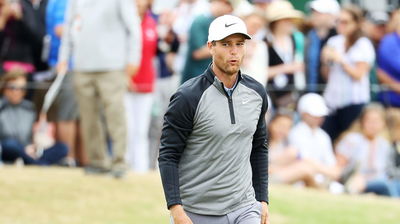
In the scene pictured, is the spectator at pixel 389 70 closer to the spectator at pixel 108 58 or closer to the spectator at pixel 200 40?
the spectator at pixel 200 40

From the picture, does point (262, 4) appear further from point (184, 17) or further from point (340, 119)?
point (184, 17)

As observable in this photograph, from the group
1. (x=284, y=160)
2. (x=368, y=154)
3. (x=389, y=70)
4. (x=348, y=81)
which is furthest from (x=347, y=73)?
(x=284, y=160)

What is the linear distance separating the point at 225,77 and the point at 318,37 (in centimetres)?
908

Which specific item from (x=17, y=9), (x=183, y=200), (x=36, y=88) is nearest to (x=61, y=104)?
(x=36, y=88)

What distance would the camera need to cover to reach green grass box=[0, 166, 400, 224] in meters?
12.0

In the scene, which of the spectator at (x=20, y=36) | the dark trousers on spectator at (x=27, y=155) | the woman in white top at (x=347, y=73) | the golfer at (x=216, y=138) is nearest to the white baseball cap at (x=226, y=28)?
the golfer at (x=216, y=138)

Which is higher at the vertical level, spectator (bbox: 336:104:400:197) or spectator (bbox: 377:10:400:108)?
spectator (bbox: 377:10:400:108)

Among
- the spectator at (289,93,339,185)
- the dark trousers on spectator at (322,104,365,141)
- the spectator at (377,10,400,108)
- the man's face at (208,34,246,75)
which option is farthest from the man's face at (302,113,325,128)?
the man's face at (208,34,246,75)

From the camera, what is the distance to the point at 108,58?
12836 mm

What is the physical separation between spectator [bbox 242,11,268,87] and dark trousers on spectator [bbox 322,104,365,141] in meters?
1.53

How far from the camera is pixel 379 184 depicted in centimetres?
1455

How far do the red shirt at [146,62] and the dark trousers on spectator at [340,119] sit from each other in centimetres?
238

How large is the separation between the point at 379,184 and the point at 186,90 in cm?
821

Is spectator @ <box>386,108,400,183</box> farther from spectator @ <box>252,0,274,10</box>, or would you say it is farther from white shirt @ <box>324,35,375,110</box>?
spectator @ <box>252,0,274,10</box>
